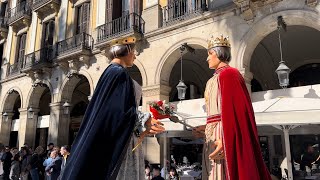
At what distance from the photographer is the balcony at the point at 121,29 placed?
11547 millimetres

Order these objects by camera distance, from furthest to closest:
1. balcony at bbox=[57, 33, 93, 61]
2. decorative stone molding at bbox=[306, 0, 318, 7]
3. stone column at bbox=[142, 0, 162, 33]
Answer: balcony at bbox=[57, 33, 93, 61]
stone column at bbox=[142, 0, 162, 33]
decorative stone molding at bbox=[306, 0, 318, 7]

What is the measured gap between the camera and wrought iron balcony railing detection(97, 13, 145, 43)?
11721 millimetres

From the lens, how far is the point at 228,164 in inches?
112

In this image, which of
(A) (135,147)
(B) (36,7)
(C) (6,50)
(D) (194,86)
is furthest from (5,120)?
(A) (135,147)

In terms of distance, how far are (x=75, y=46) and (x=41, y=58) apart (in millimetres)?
2852

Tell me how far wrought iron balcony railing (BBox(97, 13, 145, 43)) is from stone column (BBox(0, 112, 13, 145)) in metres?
9.68

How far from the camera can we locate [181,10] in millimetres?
10797

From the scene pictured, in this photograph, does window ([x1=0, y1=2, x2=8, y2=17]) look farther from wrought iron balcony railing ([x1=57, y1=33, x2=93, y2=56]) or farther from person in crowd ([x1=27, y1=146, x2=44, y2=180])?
person in crowd ([x1=27, y1=146, x2=44, y2=180])

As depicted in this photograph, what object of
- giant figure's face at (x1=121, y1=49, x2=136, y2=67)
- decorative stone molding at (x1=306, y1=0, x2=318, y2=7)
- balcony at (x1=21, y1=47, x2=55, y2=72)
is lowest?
giant figure's face at (x1=121, y1=49, x2=136, y2=67)

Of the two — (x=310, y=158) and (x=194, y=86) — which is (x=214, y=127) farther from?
(x=194, y=86)

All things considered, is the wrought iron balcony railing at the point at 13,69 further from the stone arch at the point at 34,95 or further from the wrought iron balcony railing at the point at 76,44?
the wrought iron balcony railing at the point at 76,44

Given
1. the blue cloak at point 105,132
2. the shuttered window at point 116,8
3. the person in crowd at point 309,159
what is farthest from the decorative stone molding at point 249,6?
the blue cloak at point 105,132

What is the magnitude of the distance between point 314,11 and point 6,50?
18597 millimetres

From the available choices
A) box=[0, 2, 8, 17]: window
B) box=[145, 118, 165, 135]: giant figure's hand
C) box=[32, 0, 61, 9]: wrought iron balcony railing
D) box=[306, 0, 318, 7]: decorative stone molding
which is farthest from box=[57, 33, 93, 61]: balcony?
box=[145, 118, 165, 135]: giant figure's hand
